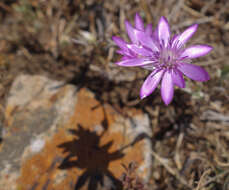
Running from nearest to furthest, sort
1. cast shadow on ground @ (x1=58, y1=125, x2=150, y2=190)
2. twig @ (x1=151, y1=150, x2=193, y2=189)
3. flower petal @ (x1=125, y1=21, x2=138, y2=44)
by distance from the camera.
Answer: flower petal @ (x1=125, y1=21, x2=138, y2=44) < cast shadow on ground @ (x1=58, y1=125, x2=150, y2=190) < twig @ (x1=151, y1=150, x2=193, y2=189)

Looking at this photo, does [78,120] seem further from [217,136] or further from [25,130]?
[217,136]

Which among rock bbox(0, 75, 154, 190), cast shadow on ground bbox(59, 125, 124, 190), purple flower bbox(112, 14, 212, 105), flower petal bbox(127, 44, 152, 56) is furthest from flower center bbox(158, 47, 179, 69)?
cast shadow on ground bbox(59, 125, 124, 190)

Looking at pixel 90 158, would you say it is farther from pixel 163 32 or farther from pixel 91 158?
pixel 163 32

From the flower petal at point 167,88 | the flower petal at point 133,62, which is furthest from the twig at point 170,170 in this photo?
the flower petal at point 133,62

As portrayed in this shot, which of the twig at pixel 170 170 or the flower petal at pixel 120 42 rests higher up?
the flower petal at pixel 120 42

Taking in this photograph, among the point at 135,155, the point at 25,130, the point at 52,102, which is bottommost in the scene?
the point at 135,155

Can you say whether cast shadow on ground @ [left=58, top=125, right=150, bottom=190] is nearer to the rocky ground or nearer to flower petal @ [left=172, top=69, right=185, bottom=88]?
the rocky ground

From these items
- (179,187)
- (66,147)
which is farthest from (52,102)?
(179,187)

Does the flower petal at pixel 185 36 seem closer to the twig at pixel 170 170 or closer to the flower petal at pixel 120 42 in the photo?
the flower petal at pixel 120 42
